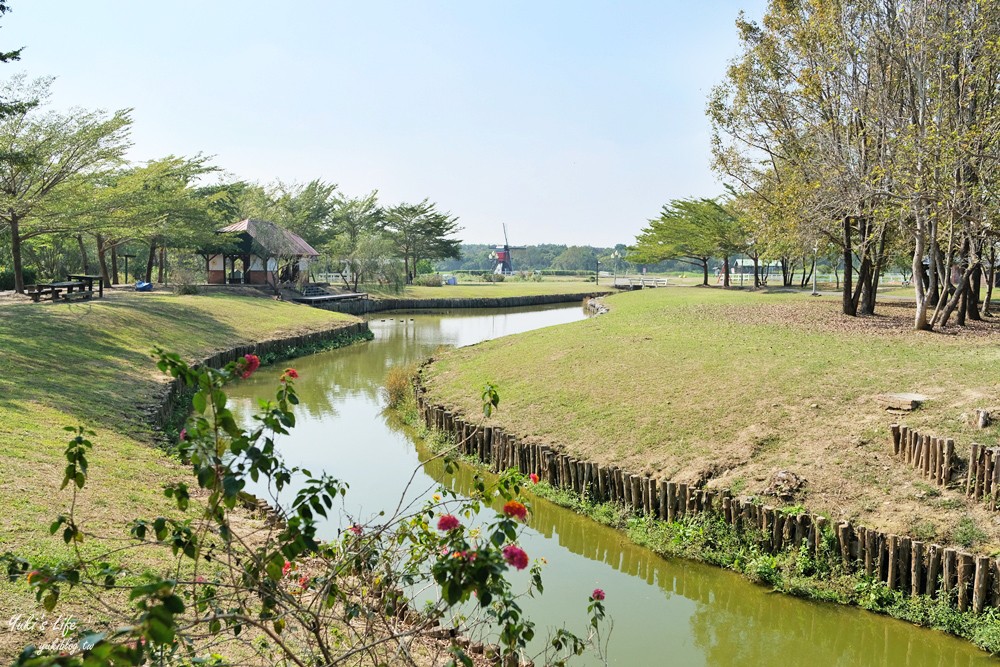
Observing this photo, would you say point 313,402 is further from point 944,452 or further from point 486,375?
point 944,452

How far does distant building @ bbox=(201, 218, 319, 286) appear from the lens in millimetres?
40750

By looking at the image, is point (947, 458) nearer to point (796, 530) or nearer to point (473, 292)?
point (796, 530)

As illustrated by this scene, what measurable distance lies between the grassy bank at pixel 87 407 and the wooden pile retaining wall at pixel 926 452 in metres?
8.00

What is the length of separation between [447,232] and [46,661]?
65.6 metres

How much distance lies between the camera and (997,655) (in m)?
6.73

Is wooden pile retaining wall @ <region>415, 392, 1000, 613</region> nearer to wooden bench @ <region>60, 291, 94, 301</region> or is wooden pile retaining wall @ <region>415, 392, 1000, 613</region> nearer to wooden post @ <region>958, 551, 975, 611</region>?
wooden post @ <region>958, 551, 975, 611</region>

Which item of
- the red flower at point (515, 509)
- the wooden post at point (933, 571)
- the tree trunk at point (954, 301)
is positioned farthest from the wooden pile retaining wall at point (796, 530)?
the tree trunk at point (954, 301)

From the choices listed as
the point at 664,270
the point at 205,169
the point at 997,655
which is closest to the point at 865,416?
the point at 997,655

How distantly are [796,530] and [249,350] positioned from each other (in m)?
18.3

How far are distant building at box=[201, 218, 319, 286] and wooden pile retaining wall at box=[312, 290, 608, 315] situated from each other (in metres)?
4.23

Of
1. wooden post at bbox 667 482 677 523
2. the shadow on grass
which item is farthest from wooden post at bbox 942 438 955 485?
the shadow on grass

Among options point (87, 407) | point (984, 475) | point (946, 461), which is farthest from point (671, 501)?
point (87, 407)

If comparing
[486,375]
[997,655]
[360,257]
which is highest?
[360,257]

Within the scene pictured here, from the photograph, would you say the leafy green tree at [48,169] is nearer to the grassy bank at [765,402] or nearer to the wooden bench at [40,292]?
the wooden bench at [40,292]
